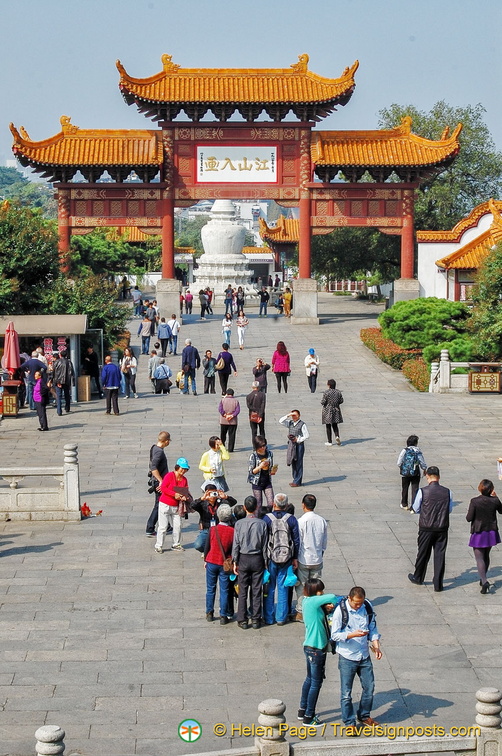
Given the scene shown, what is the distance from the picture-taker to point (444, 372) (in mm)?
29203

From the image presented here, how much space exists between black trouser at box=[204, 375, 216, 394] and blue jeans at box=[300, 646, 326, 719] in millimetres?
17810

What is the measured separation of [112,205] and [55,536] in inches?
1168

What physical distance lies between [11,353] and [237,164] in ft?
68.8

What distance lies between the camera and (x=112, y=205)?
147 feet

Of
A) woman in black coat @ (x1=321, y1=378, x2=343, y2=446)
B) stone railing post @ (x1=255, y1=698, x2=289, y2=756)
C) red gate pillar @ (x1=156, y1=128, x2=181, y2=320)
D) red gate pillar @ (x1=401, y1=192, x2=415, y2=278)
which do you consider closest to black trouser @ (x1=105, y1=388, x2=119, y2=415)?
woman in black coat @ (x1=321, y1=378, x2=343, y2=446)

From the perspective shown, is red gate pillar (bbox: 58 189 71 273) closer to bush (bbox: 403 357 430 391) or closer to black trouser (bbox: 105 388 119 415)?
bush (bbox: 403 357 430 391)

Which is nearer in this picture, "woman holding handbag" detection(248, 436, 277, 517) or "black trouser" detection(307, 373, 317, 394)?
"woman holding handbag" detection(248, 436, 277, 517)

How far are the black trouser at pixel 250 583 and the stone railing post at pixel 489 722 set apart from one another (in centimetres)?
412

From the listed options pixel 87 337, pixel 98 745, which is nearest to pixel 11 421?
pixel 87 337

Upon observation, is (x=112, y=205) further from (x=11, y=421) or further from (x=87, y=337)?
(x=11, y=421)

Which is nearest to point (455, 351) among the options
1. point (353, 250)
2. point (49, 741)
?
point (353, 250)

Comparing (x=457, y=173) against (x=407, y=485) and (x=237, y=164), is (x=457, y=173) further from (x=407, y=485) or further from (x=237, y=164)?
(x=407, y=485)

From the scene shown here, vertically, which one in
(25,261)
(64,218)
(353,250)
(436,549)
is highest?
(64,218)

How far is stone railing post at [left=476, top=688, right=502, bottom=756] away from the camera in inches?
342
